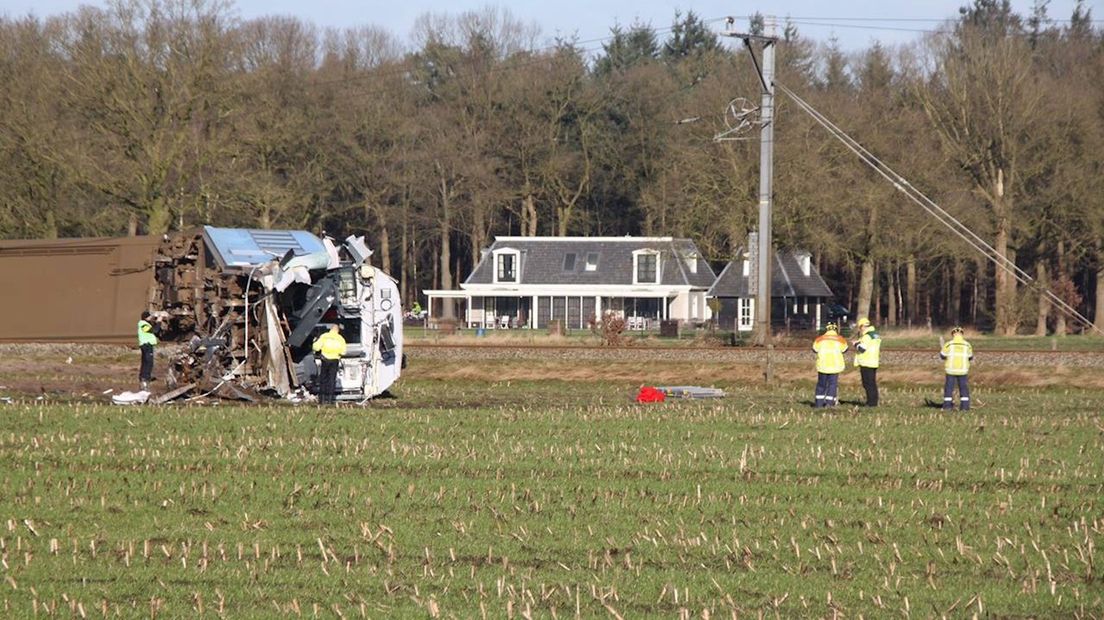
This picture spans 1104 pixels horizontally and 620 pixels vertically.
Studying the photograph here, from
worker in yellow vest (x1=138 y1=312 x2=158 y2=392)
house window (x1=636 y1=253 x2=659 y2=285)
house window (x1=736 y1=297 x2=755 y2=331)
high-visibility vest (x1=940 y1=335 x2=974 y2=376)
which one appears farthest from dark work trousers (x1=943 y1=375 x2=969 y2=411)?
house window (x1=636 y1=253 x2=659 y2=285)

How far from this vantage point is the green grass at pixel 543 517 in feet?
34.6

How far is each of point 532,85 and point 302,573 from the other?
2883 inches

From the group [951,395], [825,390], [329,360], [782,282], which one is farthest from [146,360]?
[782,282]

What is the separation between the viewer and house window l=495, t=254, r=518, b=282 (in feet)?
266

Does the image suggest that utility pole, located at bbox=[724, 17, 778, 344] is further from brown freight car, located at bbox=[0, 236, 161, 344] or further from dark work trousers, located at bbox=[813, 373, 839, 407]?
brown freight car, located at bbox=[0, 236, 161, 344]

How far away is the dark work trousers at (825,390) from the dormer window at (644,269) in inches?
2063

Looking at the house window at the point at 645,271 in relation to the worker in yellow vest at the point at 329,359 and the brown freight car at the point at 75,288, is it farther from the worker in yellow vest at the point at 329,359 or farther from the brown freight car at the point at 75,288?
the worker in yellow vest at the point at 329,359

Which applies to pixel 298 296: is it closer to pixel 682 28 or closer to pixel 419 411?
pixel 419 411

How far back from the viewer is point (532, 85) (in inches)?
3275

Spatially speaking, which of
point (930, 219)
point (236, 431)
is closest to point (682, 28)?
point (930, 219)

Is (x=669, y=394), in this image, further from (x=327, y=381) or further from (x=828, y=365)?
(x=327, y=381)

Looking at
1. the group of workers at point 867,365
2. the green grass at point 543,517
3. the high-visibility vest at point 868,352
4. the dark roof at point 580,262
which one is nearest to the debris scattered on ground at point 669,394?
the group of workers at point 867,365

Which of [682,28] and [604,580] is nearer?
[604,580]

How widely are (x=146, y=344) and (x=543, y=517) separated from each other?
16220 millimetres
